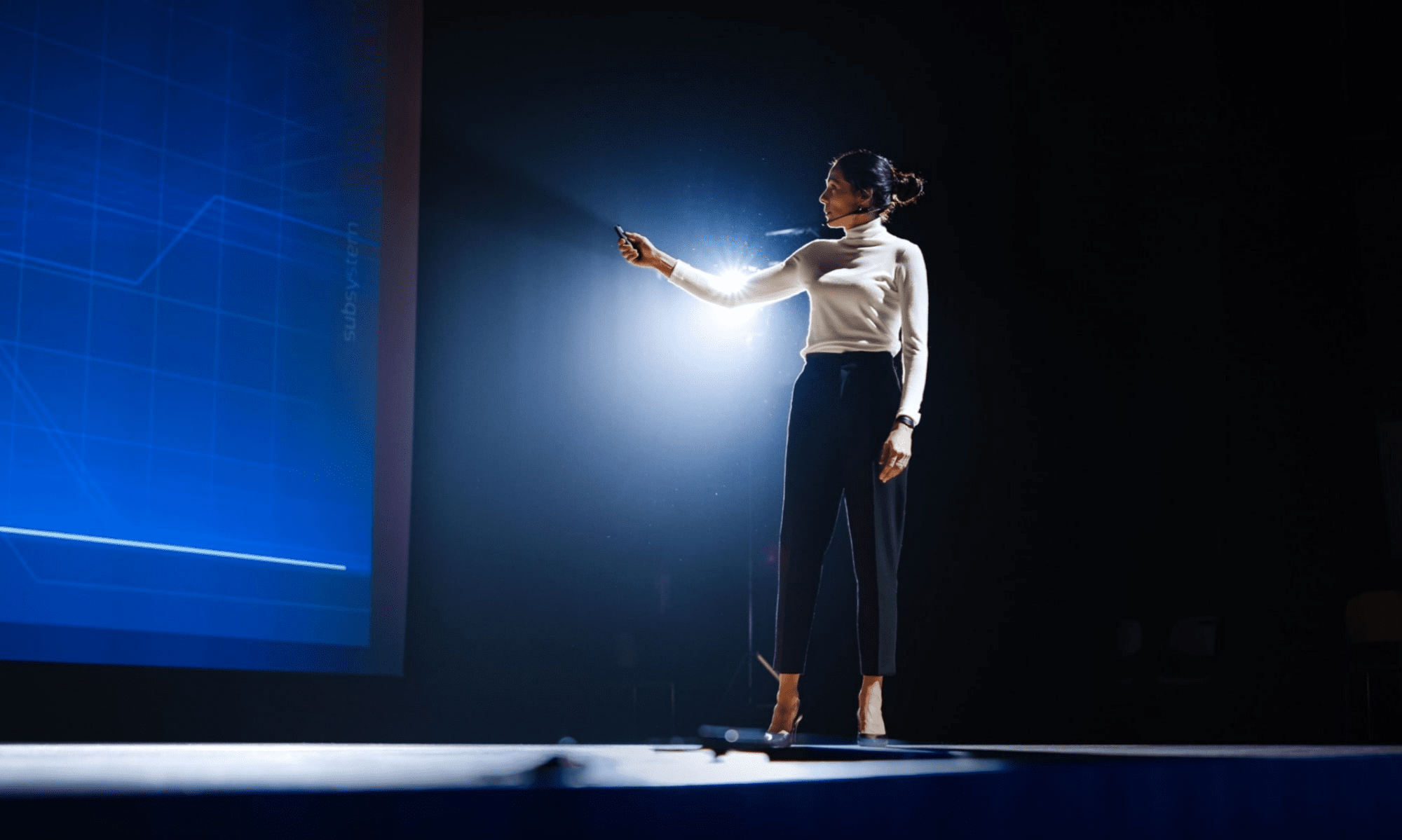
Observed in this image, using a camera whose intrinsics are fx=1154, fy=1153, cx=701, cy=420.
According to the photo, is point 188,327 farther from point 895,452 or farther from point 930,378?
point 930,378

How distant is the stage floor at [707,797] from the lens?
0.54 m

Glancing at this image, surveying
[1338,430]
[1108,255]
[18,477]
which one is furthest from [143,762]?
[1338,430]

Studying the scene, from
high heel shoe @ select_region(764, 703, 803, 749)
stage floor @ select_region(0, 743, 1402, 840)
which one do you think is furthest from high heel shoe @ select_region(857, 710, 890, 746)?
stage floor @ select_region(0, 743, 1402, 840)

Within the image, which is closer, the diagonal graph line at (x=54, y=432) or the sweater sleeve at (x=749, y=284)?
the diagonal graph line at (x=54, y=432)

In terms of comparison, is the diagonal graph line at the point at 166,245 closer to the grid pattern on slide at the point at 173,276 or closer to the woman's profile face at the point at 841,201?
the grid pattern on slide at the point at 173,276

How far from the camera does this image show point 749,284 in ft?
8.15

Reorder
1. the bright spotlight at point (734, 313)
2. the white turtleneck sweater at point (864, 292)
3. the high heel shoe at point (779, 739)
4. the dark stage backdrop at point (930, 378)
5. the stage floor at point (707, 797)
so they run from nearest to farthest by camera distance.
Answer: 1. the stage floor at point (707, 797)
2. the high heel shoe at point (779, 739)
3. the white turtleneck sweater at point (864, 292)
4. the dark stage backdrop at point (930, 378)
5. the bright spotlight at point (734, 313)

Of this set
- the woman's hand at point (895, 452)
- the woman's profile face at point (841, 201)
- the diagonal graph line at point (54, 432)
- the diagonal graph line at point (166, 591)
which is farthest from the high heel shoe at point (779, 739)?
the diagonal graph line at point (54, 432)

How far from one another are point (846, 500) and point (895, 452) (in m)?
0.14

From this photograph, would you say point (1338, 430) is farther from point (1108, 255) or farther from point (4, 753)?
point (4, 753)

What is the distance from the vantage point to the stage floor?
544 mm

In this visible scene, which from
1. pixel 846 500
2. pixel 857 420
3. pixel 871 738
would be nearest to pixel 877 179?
pixel 857 420

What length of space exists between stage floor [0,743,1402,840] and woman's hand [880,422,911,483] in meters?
0.95

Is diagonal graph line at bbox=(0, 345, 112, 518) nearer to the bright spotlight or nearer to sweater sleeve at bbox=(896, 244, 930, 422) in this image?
sweater sleeve at bbox=(896, 244, 930, 422)
